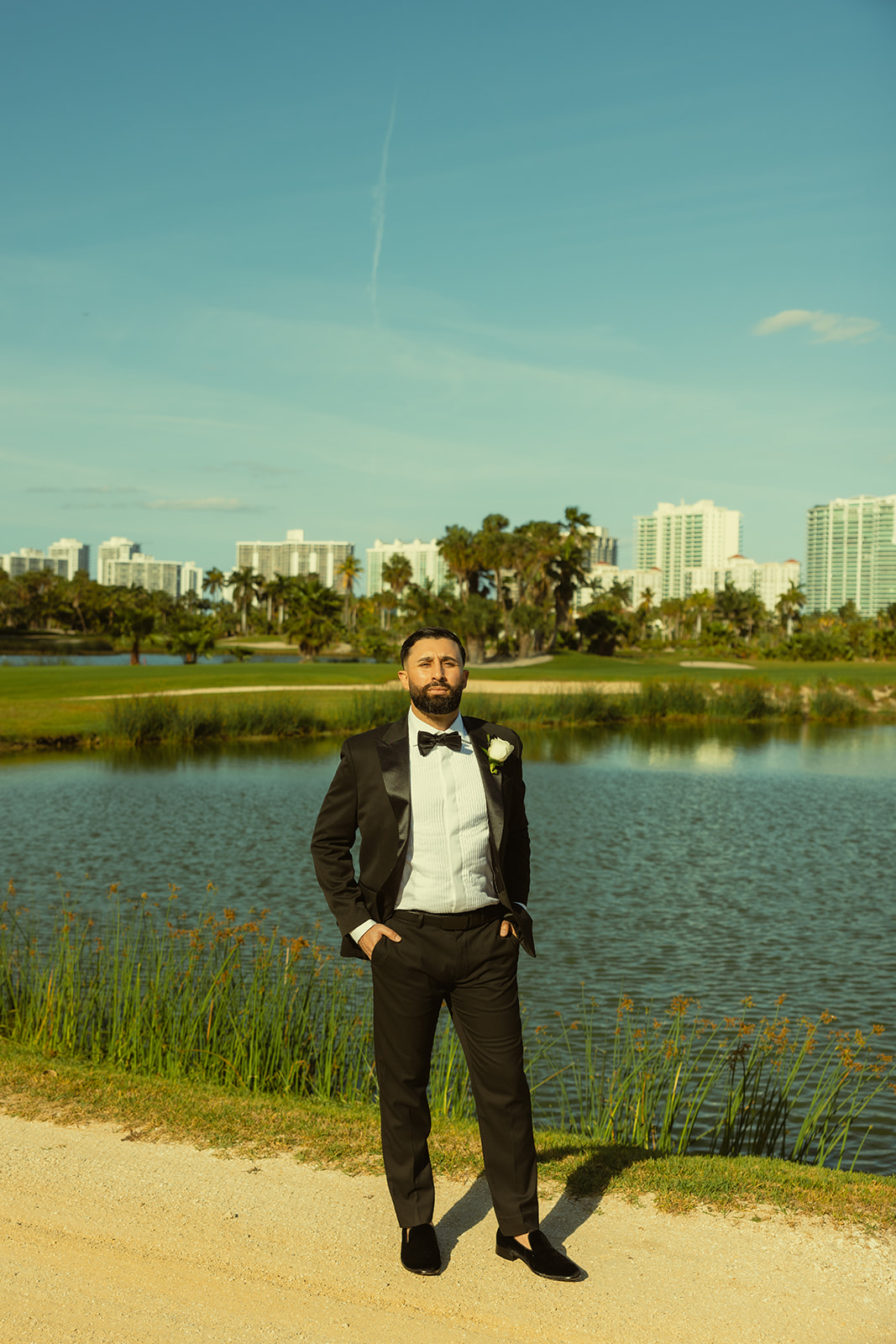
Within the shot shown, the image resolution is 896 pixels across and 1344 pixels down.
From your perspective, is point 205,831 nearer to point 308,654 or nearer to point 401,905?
point 401,905

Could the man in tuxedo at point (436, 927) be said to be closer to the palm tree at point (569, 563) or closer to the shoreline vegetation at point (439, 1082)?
the shoreline vegetation at point (439, 1082)

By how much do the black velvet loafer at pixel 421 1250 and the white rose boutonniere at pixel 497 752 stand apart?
1.73m

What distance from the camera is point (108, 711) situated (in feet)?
109

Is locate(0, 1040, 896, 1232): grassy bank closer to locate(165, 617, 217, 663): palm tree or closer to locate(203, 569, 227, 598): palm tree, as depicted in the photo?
locate(165, 617, 217, 663): palm tree

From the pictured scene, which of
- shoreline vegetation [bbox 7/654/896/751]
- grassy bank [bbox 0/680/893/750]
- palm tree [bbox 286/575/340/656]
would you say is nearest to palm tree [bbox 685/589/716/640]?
palm tree [bbox 286/575/340/656]

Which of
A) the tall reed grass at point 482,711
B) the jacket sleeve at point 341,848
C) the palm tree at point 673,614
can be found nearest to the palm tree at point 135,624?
the tall reed grass at point 482,711

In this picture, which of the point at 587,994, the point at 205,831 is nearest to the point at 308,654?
the point at 205,831

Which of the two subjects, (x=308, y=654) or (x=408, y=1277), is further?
(x=308, y=654)

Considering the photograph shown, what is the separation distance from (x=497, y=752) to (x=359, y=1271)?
1.95 meters

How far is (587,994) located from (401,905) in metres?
6.61

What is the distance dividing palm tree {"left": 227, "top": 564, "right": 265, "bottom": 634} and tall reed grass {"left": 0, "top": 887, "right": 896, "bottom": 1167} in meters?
141

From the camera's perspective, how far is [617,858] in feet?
58.0

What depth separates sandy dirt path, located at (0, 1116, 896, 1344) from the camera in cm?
380

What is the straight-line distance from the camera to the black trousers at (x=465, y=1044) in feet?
14.0
